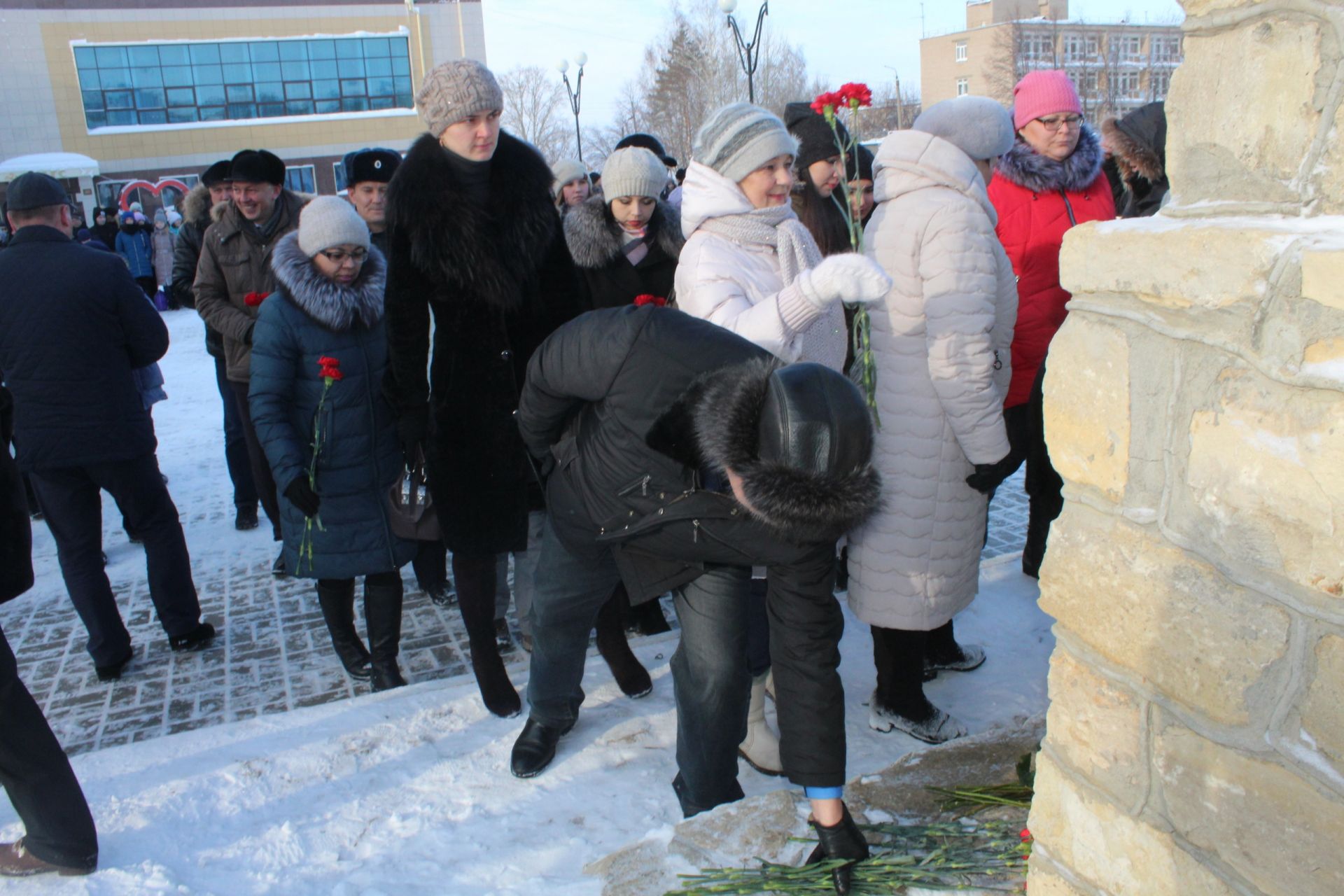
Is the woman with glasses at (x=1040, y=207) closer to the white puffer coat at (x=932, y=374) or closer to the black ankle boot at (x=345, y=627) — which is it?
the white puffer coat at (x=932, y=374)

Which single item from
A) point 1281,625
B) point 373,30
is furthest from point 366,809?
point 373,30

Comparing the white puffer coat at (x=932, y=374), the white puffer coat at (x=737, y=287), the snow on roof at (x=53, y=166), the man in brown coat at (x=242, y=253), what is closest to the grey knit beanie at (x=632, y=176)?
the white puffer coat at (x=737, y=287)

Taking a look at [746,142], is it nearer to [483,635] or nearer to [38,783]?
[483,635]

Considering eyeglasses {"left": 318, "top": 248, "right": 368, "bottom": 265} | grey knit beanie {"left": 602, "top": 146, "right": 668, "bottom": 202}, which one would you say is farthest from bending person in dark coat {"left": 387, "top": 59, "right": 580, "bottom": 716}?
grey knit beanie {"left": 602, "top": 146, "right": 668, "bottom": 202}

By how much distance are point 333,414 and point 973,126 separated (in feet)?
7.92

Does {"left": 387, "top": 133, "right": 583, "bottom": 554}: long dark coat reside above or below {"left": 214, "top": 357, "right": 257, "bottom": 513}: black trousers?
above

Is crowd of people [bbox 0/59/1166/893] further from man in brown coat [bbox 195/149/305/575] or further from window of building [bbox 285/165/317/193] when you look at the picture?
window of building [bbox 285/165/317/193]

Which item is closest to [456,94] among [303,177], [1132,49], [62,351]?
[62,351]

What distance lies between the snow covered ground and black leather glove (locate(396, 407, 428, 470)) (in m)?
0.89

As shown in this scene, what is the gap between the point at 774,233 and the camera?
3.03 meters

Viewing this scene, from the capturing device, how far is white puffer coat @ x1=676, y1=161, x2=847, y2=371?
2730 millimetres

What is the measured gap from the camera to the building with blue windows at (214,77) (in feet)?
126

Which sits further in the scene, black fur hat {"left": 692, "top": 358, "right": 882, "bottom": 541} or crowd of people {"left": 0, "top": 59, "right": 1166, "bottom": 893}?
crowd of people {"left": 0, "top": 59, "right": 1166, "bottom": 893}

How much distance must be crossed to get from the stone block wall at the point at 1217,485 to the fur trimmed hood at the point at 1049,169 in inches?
103
